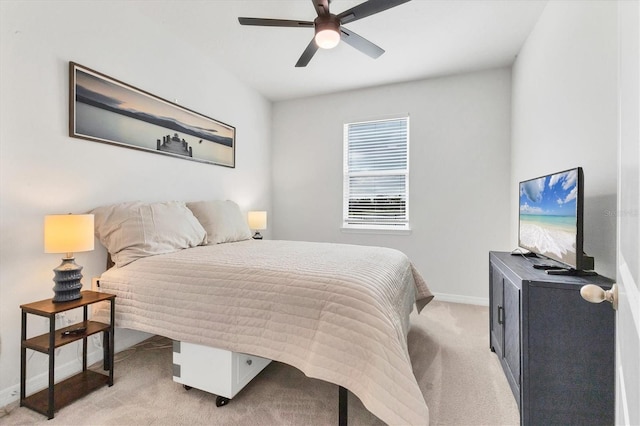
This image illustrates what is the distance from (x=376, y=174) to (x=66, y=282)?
129 inches

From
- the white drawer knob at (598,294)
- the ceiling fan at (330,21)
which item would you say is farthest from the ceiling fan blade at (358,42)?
the white drawer knob at (598,294)

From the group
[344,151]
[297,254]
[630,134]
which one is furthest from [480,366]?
[344,151]

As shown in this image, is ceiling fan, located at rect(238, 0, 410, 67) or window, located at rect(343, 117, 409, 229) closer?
ceiling fan, located at rect(238, 0, 410, 67)

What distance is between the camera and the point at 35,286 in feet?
5.98

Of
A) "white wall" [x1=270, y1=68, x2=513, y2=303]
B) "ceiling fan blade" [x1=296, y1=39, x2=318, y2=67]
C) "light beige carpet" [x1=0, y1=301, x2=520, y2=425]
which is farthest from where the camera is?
"white wall" [x1=270, y1=68, x2=513, y2=303]

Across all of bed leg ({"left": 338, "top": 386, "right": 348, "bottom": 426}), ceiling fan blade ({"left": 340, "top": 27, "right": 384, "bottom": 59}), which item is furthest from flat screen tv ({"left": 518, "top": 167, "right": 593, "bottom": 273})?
ceiling fan blade ({"left": 340, "top": 27, "right": 384, "bottom": 59})

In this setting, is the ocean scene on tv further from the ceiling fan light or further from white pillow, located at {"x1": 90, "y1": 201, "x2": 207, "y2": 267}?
white pillow, located at {"x1": 90, "y1": 201, "x2": 207, "y2": 267}

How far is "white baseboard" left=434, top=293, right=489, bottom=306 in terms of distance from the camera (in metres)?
3.40

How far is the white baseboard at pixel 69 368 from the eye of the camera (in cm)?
169

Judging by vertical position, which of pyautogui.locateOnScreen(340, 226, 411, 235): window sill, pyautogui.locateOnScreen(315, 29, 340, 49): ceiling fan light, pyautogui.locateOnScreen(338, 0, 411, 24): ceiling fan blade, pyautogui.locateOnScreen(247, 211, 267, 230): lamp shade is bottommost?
pyautogui.locateOnScreen(340, 226, 411, 235): window sill

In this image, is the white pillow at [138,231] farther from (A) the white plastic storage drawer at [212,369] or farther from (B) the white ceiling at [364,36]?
(B) the white ceiling at [364,36]

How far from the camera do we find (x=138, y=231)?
206 cm

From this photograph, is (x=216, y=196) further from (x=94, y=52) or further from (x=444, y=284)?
(x=444, y=284)

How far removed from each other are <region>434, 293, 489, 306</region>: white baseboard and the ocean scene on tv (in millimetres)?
1559
